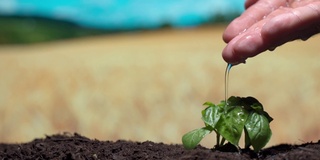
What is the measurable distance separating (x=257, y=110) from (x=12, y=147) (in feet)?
1.57

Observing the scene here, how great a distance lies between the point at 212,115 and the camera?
3.15ft

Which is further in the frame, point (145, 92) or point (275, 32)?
point (145, 92)

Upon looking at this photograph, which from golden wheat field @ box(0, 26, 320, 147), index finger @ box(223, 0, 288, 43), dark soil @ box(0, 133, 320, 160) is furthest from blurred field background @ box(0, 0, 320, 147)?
dark soil @ box(0, 133, 320, 160)

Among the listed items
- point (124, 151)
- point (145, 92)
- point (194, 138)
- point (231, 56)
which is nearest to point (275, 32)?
point (231, 56)

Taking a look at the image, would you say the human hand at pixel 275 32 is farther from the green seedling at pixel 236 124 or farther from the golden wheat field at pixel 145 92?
the golden wheat field at pixel 145 92

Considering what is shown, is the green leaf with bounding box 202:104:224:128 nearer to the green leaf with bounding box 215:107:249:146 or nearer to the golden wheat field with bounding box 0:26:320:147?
the green leaf with bounding box 215:107:249:146

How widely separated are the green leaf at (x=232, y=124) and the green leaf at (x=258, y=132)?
13mm

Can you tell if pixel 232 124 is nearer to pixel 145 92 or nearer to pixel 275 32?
pixel 275 32

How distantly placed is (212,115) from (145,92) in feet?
6.25

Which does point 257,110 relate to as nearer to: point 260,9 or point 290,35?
point 290,35

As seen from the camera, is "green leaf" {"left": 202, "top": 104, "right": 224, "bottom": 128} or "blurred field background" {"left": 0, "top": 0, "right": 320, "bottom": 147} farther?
"blurred field background" {"left": 0, "top": 0, "right": 320, "bottom": 147}

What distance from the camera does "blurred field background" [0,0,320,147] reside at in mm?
2670

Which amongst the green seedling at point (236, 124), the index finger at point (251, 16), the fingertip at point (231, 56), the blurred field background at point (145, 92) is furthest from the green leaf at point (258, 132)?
A: the blurred field background at point (145, 92)

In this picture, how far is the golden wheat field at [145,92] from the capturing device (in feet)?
8.76
